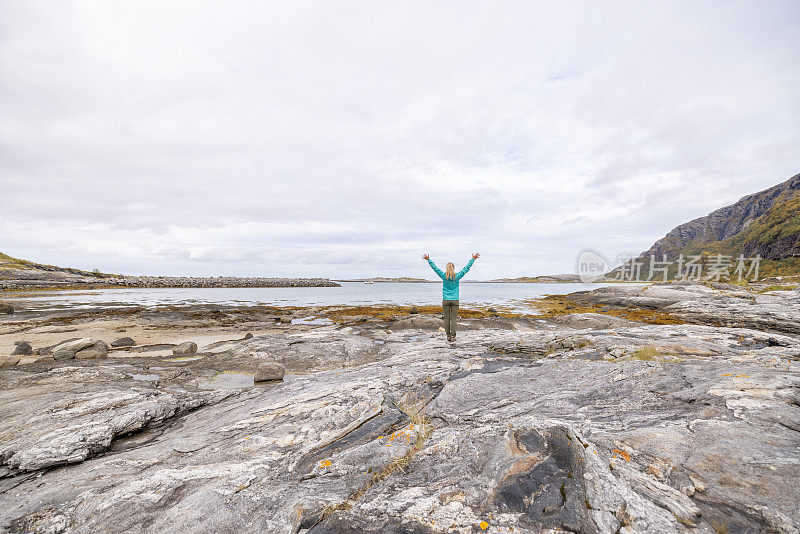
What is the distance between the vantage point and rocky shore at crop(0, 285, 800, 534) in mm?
4191

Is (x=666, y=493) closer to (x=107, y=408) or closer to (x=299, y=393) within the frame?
(x=299, y=393)

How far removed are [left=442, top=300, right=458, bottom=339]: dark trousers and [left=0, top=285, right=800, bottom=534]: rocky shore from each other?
112 inches

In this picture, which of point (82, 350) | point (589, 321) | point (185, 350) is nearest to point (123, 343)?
point (82, 350)

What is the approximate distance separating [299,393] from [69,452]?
17.1 feet

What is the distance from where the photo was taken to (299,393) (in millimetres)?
10125

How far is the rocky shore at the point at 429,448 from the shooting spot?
419 cm

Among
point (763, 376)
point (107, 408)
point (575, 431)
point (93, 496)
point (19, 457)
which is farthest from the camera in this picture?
point (107, 408)

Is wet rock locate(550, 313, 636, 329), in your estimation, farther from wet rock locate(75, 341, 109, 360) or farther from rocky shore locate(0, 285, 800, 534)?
wet rock locate(75, 341, 109, 360)

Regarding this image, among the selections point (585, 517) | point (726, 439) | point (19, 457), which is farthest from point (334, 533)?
point (19, 457)

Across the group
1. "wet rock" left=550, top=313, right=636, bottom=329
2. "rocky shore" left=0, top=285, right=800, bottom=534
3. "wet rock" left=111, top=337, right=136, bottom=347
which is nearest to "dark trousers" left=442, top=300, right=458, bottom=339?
"rocky shore" left=0, top=285, right=800, bottom=534

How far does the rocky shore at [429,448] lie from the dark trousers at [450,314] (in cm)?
284

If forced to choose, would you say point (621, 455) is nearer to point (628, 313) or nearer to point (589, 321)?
point (589, 321)

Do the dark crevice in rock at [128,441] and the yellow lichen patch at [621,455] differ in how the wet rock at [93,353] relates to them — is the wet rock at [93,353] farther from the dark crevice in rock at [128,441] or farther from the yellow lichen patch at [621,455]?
the yellow lichen patch at [621,455]

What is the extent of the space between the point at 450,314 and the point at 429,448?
11074 mm
